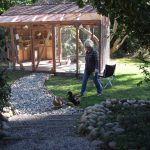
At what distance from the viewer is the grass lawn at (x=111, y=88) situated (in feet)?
41.4

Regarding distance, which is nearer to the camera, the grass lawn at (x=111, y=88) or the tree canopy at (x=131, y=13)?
the tree canopy at (x=131, y=13)

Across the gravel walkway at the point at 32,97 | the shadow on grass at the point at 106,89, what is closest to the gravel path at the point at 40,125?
the gravel walkway at the point at 32,97

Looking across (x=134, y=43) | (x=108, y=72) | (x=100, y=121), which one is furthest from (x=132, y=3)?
(x=108, y=72)

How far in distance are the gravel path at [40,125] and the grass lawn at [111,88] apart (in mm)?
952

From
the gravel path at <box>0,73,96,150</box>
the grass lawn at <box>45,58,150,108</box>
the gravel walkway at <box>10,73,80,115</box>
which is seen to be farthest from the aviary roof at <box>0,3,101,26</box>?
the gravel path at <box>0,73,96,150</box>

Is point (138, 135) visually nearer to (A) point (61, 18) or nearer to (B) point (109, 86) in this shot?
(B) point (109, 86)

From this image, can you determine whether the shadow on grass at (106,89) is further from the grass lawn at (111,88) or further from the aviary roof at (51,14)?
the aviary roof at (51,14)

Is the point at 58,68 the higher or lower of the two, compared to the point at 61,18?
lower

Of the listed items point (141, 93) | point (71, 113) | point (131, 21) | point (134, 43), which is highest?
point (131, 21)

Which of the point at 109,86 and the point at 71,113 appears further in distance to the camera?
the point at 109,86

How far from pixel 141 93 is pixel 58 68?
6627 millimetres

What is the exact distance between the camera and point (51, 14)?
1883 centimetres

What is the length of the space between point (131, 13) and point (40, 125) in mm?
3007

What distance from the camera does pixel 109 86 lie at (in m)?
14.9
